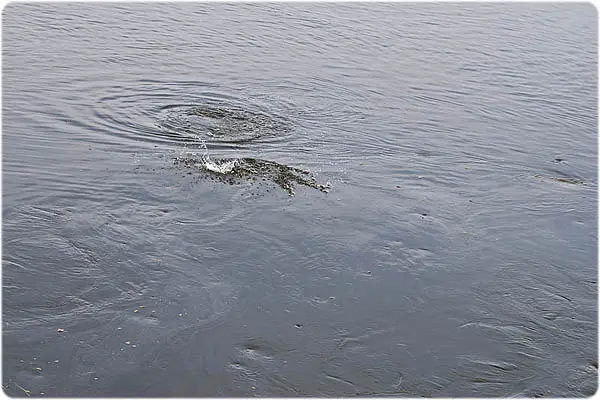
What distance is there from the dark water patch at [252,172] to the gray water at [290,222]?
7cm

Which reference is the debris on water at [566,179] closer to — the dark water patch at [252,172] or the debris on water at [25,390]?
the dark water patch at [252,172]

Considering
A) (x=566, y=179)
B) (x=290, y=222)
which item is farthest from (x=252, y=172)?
(x=566, y=179)

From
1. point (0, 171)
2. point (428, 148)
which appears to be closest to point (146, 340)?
point (0, 171)

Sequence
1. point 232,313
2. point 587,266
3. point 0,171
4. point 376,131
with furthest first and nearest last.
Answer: point 376,131, point 0,171, point 587,266, point 232,313

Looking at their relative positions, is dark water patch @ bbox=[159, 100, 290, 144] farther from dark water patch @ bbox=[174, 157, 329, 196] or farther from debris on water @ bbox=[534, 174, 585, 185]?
debris on water @ bbox=[534, 174, 585, 185]

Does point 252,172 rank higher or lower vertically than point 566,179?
lower

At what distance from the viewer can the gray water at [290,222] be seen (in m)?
6.50

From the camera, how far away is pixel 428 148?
11.5m

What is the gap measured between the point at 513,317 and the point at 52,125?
281 inches

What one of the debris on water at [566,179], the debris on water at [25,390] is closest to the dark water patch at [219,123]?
the debris on water at [566,179]

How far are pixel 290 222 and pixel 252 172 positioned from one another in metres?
1.38

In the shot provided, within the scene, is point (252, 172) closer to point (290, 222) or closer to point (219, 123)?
point (290, 222)

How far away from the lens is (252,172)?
9914 millimetres

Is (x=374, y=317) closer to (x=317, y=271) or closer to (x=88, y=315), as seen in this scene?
(x=317, y=271)
